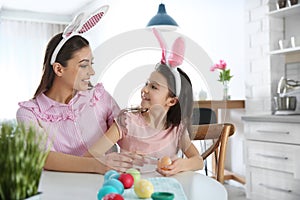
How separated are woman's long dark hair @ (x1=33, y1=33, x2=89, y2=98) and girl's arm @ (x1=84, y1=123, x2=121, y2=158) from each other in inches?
12.5

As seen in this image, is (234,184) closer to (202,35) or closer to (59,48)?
(202,35)

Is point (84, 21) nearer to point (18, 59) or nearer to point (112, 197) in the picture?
point (112, 197)

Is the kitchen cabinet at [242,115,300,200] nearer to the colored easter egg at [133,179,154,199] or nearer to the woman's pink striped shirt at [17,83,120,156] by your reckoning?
the woman's pink striped shirt at [17,83,120,156]

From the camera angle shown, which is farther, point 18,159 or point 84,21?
point 84,21

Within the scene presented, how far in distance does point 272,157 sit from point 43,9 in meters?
4.59

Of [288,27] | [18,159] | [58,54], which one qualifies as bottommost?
[18,159]

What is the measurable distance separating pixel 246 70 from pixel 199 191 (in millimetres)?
2866

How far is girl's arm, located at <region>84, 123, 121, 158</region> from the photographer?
1130 millimetres

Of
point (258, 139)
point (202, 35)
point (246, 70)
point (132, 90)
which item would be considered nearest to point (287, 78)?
point (246, 70)

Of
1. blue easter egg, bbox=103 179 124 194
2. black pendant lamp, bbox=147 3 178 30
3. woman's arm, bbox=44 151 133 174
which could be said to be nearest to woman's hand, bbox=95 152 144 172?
woman's arm, bbox=44 151 133 174

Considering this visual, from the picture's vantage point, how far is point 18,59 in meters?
6.22

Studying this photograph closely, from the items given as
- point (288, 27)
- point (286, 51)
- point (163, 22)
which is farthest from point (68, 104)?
point (288, 27)

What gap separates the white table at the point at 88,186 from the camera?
782 millimetres

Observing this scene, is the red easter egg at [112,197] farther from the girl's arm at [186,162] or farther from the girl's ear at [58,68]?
the girl's ear at [58,68]
